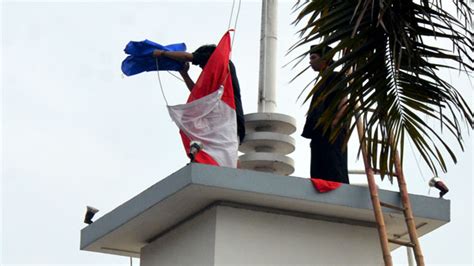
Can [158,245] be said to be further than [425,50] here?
Yes

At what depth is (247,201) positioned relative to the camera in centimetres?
1151

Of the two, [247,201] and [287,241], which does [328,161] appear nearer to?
[287,241]

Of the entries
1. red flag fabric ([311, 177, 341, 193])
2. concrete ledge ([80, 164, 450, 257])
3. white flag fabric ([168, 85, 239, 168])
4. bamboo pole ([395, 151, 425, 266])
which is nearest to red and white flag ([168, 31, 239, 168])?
white flag fabric ([168, 85, 239, 168])

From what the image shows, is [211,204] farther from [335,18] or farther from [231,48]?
[335,18]

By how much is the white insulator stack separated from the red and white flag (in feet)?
1.34

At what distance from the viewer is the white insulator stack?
12555 mm

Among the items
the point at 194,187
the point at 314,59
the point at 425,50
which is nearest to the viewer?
the point at 425,50

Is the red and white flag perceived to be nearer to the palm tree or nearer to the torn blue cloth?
the torn blue cloth

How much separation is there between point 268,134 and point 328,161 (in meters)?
0.76

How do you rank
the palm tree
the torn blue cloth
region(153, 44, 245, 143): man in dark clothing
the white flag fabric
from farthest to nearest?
the torn blue cloth < region(153, 44, 245, 143): man in dark clothing < the white flag fabric < the palm tree

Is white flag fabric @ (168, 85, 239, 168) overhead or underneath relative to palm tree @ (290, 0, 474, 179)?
overhead

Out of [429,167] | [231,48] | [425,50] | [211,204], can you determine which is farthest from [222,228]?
[425,50]

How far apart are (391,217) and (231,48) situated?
2570 millimetres

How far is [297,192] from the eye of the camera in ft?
37.4
